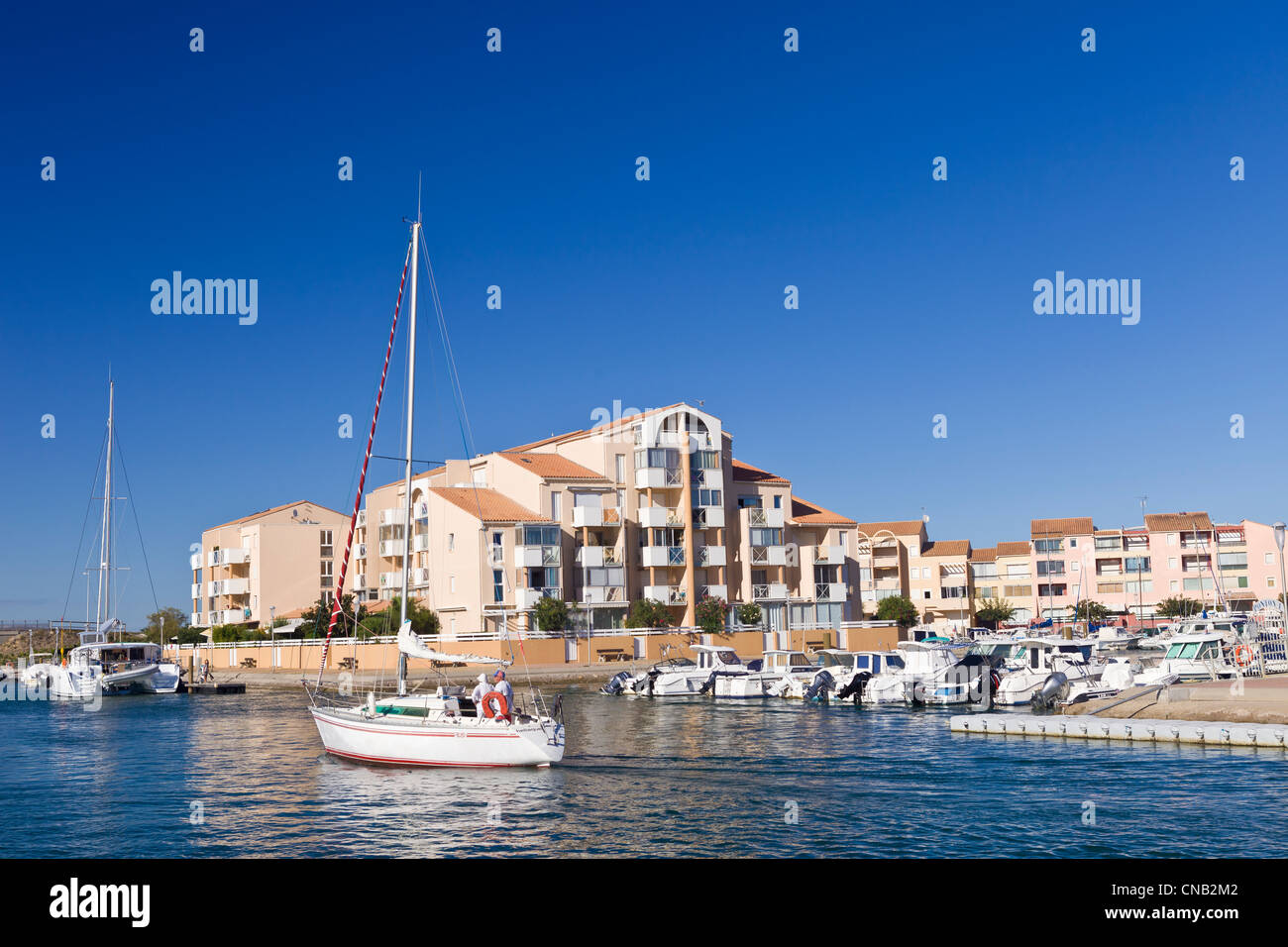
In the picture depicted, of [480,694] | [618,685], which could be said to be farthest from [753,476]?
[480,694]

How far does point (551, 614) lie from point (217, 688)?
21.6 metres

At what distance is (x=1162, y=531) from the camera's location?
11512 centimetres

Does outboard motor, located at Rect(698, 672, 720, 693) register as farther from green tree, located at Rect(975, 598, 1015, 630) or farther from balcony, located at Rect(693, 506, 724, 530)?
green tree, located at Rect(975, 598, 1015, 630)

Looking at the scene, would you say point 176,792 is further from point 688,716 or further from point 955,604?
point 955,604

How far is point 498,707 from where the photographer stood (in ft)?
96.2

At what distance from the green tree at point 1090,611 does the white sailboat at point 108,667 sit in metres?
84.0

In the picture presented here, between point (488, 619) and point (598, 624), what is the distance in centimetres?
864

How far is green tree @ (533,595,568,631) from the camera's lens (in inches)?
2972

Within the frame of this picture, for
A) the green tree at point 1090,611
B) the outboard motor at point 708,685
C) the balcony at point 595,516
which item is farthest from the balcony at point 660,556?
the green tree at point 1090,611

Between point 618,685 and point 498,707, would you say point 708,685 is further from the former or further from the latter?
point 498,707

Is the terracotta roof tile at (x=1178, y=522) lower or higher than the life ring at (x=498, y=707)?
higher

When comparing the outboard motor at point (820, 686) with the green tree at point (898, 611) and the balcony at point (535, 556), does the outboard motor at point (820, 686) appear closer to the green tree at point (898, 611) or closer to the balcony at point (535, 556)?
the balcony at point (535, 556)

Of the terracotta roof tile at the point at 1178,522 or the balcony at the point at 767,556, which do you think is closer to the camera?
the balcony at the point at 767,556

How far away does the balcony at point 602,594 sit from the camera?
80.6 m
